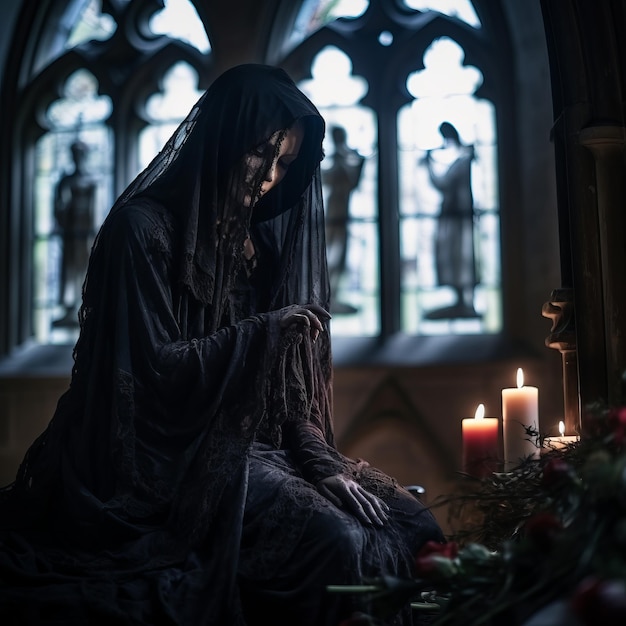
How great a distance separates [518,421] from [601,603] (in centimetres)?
152

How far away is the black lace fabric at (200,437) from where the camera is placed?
2.21m

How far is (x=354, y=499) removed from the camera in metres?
2.37

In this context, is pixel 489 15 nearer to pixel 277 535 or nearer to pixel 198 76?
pixel 198 76

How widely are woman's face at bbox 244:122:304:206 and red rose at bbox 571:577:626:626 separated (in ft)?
5.33

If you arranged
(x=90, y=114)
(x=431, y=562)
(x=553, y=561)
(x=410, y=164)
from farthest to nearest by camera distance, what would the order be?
1. (x=90, y=114)
2. (x=410, y=164)
3. (x=431, y=562)
4. (x=553, y=561)

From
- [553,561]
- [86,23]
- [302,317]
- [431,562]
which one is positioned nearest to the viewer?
[553,561]

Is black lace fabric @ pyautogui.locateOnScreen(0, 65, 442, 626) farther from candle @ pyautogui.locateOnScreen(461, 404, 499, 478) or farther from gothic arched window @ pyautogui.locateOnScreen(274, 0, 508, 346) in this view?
gothic arched window @ pyautogui.locateOnScreen(274, 0, 508, 346)

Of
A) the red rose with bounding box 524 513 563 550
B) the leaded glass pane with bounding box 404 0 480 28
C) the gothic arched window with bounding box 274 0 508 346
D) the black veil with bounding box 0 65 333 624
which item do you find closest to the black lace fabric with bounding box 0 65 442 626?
the black veil with bounding box 0 65 333 624

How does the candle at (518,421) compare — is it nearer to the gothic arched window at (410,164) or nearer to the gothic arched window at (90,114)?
the gothic arched window at (410,164)

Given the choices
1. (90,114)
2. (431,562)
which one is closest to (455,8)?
(90,114)

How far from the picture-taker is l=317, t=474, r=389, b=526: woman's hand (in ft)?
7.72

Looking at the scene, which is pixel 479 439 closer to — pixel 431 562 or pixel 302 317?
pixel 302 317

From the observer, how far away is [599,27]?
2.83m

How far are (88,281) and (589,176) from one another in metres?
1.24
